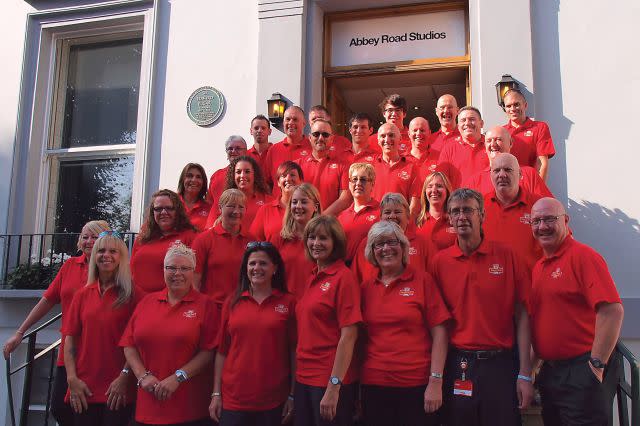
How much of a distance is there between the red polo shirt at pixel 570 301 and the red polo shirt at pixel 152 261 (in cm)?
244

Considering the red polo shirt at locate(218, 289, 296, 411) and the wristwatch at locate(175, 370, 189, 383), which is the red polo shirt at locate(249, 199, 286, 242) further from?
the wristwatch at locate(175, 370, 189, 383)

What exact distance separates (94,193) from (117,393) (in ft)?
14.8

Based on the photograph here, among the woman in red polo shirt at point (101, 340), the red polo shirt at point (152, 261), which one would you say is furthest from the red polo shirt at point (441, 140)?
the woman in red polo shirt at point (101, 340)

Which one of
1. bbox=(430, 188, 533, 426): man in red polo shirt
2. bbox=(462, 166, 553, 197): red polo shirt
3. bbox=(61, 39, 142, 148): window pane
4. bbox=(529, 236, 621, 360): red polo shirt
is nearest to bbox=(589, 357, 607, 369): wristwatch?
bbox=(529, 236, 621, 360): red polo shirt

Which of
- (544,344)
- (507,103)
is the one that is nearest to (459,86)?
(507,103)

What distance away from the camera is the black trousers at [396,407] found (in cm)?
309

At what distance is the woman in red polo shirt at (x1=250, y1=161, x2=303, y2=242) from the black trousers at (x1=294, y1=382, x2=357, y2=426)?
4.55ft

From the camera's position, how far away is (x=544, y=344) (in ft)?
10.3

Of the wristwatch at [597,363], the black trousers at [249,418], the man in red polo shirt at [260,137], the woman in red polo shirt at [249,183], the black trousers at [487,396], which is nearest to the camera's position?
the wristwatch at [597,363]

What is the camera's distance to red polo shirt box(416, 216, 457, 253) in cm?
397

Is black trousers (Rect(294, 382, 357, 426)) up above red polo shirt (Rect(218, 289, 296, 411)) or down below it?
below

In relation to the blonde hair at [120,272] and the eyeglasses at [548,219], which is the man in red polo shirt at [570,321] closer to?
the eyeglasses at [548,219]

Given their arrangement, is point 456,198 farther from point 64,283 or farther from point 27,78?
point 27,78

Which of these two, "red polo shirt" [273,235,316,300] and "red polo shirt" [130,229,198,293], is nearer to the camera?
"red polo shirt" [273,235,316,300]
